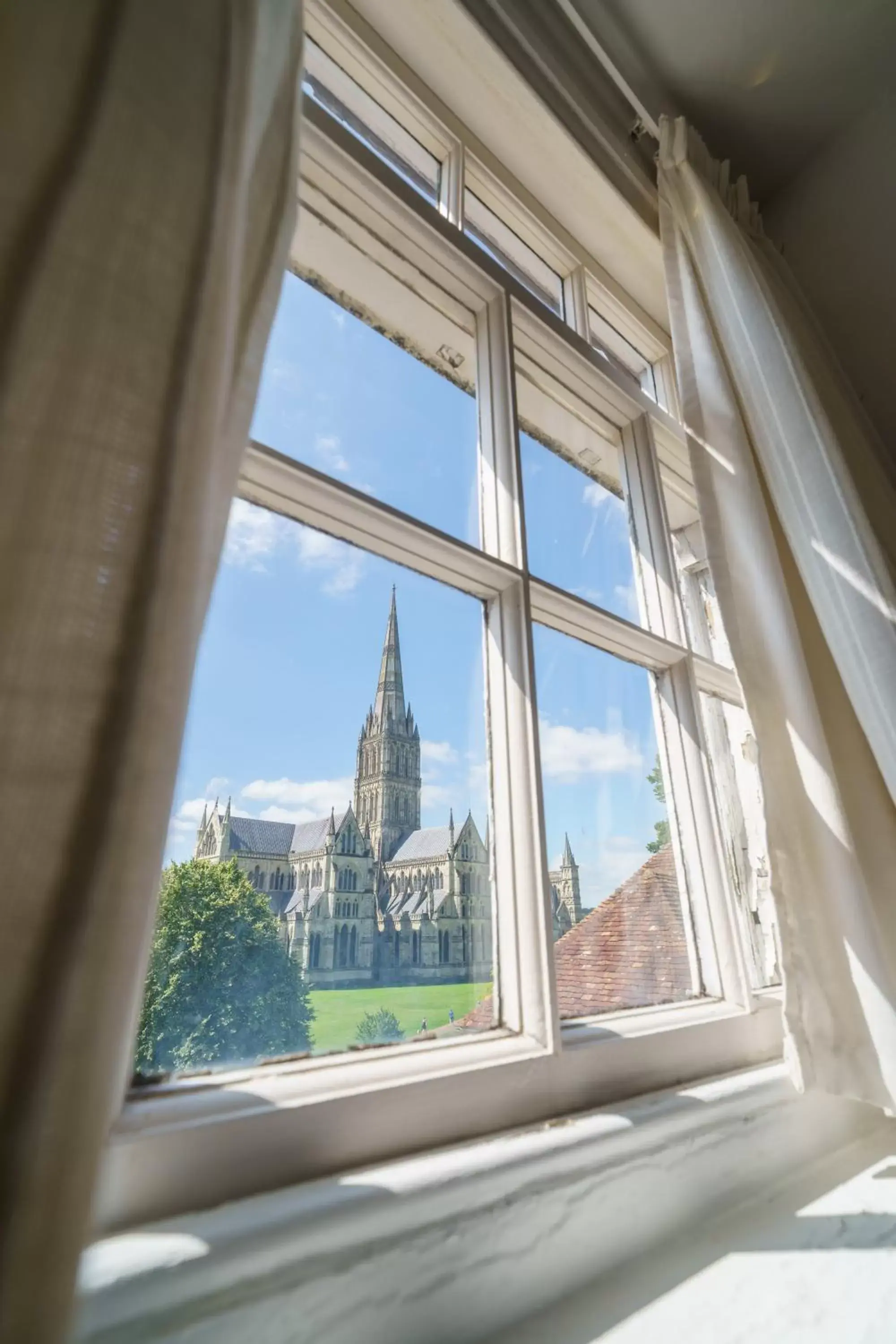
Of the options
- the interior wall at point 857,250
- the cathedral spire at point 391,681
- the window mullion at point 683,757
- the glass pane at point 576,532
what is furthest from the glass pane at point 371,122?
the interior wall at point 857,250

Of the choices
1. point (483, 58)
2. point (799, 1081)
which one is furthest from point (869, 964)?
point (483, 58)

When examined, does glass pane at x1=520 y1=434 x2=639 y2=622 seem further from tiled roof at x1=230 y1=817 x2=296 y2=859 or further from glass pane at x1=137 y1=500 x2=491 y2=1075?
tiled roof at x1=230 y1=817 x2=296 y2=859

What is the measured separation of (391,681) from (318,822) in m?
0.21

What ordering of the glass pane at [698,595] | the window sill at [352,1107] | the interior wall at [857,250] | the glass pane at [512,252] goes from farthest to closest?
the interior wall at [857,250] → the glass pane at [698,595] → the glass pane at [512,252] → the window sill at [352,1107]

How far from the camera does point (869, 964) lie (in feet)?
2.71

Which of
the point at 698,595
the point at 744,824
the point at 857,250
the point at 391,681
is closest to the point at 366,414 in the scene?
the point at 391,681

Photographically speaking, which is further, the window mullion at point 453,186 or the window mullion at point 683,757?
the window mullion at point 453,186

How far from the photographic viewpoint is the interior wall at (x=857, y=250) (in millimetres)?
1669

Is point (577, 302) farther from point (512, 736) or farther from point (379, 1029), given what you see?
point (379, 1029)

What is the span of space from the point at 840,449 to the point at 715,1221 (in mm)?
1294

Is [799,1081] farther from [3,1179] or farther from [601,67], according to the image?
[601,67]

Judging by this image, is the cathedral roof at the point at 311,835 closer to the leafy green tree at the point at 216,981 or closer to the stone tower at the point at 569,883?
the leafy green tree at the point at 216,981

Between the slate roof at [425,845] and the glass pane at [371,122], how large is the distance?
3.61 ft

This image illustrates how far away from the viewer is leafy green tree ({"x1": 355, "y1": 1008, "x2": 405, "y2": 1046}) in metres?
0.66
